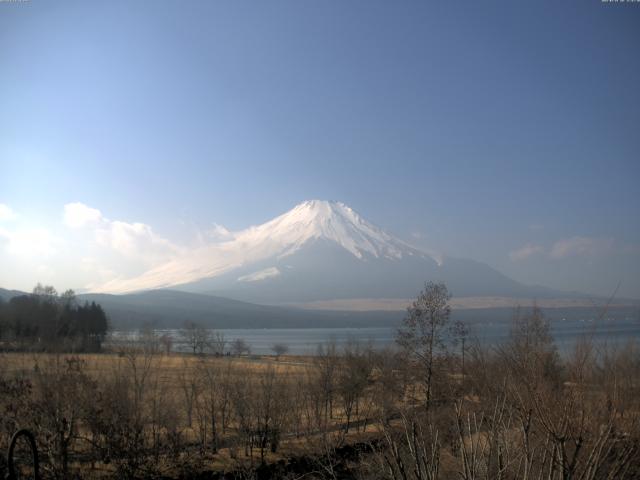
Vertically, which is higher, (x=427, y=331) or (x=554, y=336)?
(x=427, y=331)

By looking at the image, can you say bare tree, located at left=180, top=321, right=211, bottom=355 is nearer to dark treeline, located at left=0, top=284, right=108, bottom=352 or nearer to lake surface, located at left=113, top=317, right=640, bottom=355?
lake surface, located at left=113, top=317, right=640, bottom=355

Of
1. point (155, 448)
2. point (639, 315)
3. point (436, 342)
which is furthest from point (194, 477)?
point (639, 315)

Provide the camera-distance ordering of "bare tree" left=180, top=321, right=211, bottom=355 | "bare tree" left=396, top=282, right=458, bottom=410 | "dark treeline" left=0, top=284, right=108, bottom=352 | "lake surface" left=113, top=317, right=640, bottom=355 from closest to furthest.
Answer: "lake surface" left=113, top=317, right=640, bottom=355 < "bare tree" left=396, top=282, right=458, bottom=410 < "dark treeline" left=0, top=284, right=108, bottom=352 < "bare tree" left=180, top=321, right=211, bottom=355

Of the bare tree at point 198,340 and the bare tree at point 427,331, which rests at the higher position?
the bare tree at point 427,331

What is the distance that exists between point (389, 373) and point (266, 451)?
1133cm

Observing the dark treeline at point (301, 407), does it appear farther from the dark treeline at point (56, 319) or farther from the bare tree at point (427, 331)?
the dark treeline at point (56, 319)

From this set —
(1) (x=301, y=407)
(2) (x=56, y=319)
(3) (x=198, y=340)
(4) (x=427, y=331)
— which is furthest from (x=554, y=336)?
(3) (x=198, y=340)

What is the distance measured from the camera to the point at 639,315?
911 cm

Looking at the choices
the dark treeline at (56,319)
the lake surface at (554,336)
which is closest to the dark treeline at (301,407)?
the lake surface at (554,336)

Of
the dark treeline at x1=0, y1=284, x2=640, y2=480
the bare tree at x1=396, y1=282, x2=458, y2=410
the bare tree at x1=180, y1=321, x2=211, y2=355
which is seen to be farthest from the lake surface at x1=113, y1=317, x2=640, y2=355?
the bare tree at x1=396, y1=282, x2=458, y2=410

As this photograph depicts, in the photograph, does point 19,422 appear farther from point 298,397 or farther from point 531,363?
point 531,363

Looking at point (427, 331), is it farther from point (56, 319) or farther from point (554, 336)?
point (56, 319)

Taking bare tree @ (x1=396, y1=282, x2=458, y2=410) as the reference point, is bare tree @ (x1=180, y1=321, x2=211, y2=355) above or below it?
below

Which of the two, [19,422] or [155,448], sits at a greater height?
[19,422]
